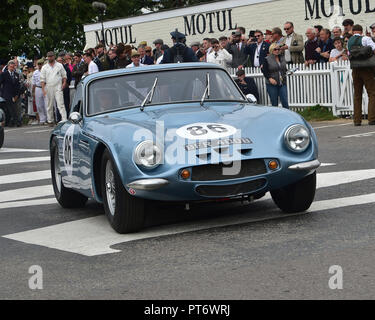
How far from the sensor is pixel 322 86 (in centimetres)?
2225

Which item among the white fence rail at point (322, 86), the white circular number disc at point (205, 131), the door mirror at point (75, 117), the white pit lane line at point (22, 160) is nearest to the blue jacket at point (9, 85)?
the white fence rail at point (322, 86)

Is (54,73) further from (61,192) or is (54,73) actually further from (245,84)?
(61,192)

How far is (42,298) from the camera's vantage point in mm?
5742

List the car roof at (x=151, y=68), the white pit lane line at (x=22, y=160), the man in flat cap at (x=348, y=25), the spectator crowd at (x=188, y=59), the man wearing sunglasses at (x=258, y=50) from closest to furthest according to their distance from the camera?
the car roof at (x=151, y=68), the white pit lane line at (x=22, y=160), the man in flat cap at (x=348, y=25), the spectator crowd at (x=188, y=59), the man wearing sunglasses at (x=258, y=50)

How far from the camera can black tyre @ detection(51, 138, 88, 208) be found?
10062 millimetres

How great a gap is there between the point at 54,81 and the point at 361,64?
35.4ft

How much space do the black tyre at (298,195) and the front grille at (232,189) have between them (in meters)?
0.61

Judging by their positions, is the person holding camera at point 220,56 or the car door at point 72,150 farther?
the person holding camera at point 220,56

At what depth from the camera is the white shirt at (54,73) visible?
85.9 ft

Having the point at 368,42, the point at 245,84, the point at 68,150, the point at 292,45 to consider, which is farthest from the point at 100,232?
the point at 245,84

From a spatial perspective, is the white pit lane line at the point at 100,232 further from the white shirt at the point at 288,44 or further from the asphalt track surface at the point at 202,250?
the white shirt at the point at 288,44

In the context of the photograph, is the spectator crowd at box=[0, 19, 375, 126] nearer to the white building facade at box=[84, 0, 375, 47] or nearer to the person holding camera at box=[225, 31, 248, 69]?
the person holding camera at box=[225, 31, 248, 69]

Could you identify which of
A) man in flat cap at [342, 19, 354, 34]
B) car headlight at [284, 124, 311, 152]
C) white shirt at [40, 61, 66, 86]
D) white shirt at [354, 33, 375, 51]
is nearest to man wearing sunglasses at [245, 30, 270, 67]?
man in flat cap at [342, 19, 354, 34]

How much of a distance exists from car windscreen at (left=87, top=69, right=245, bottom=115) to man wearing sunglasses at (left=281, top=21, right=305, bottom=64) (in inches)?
487
